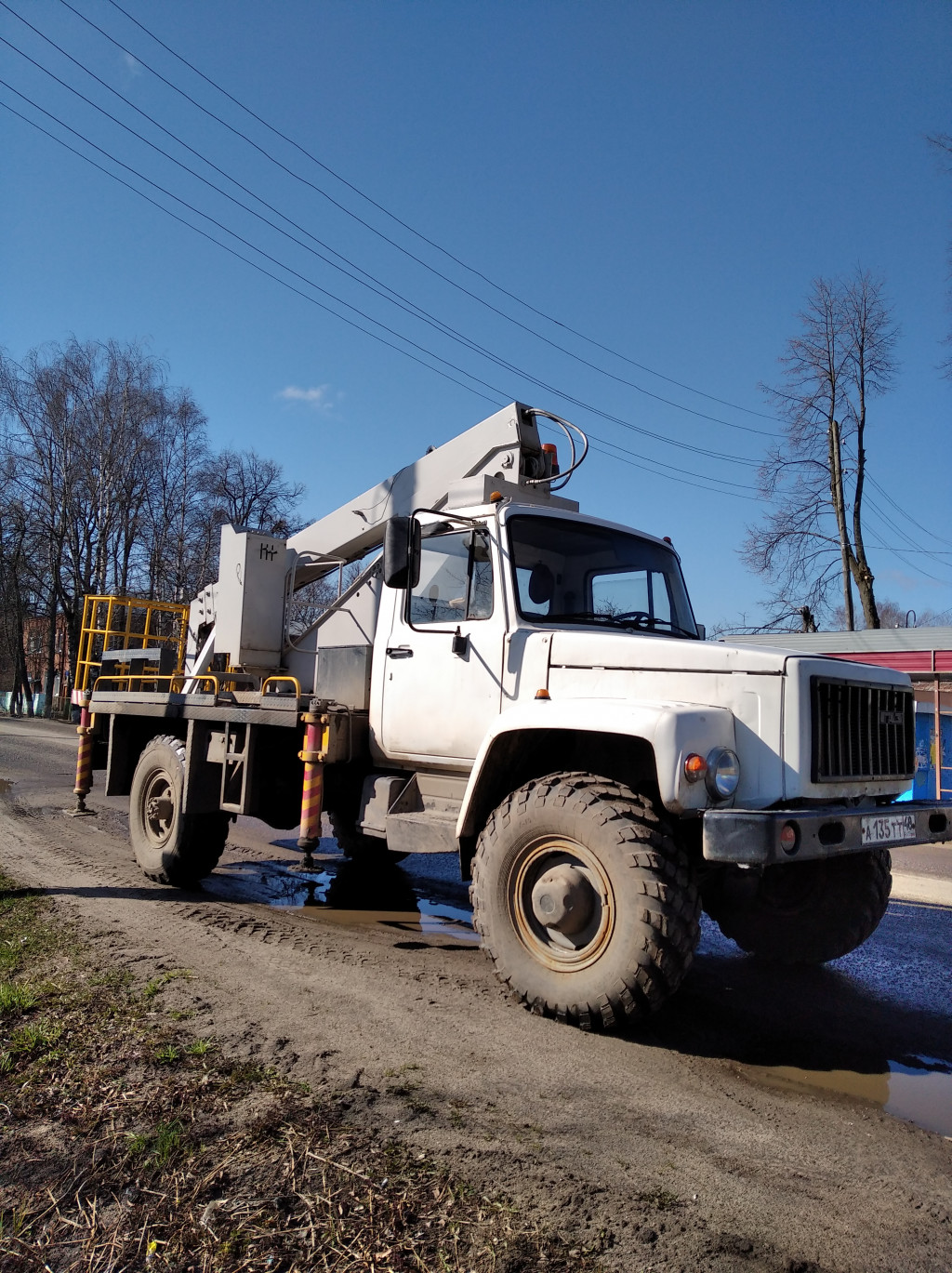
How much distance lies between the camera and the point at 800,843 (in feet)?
12.3

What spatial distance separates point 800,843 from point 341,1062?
2.16 metres

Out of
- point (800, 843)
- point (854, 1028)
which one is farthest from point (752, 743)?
point (854, 1028)

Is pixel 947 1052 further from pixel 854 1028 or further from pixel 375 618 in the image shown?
pixel 375 618

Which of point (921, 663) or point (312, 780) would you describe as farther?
point (921, 663)

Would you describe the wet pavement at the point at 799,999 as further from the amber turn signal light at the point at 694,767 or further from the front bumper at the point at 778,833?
the amber turn signal light at the point at 694,767

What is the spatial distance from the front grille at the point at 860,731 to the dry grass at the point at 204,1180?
2.53 metres

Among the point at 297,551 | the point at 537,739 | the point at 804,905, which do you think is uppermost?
the point at 297,551

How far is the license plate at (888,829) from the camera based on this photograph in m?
4.11

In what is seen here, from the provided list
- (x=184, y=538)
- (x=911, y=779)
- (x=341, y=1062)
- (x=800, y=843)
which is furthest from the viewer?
(x=184, y=538)

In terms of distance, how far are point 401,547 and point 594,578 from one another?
128 centimetres

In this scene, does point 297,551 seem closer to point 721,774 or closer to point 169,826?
point 169,826

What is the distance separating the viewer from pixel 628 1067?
3.70 meters

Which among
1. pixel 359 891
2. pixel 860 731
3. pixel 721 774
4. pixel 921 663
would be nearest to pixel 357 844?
pixel 359 891

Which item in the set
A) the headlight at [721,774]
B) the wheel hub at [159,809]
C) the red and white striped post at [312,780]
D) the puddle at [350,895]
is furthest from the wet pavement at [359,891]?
the headlight at [721,774]
